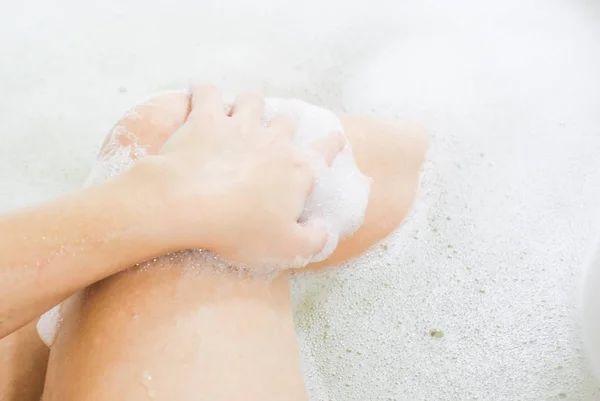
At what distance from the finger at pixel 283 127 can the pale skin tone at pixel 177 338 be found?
13 centimetres

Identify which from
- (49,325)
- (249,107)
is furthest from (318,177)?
(49,325)

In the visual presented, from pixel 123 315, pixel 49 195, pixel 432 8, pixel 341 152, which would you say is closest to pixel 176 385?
pixel 123 315

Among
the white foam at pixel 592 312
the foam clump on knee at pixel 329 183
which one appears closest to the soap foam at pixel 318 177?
the foam clump on knee at pixel 329 183

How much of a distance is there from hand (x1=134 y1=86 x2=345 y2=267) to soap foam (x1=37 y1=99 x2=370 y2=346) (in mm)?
29

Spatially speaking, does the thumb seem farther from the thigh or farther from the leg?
the leg

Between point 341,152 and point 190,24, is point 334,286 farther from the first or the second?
point 190,24

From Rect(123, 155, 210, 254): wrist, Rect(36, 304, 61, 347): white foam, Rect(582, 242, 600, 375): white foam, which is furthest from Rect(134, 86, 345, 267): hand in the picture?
Rect(582, 242, 600, 375): white foam

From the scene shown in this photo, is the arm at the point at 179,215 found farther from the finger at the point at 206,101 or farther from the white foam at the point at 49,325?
the white foam at the point at 49,325

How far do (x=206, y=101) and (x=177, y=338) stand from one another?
0.90 ft

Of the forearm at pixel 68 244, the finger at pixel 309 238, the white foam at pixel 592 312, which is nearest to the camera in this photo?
the forearm at pixel 68 244

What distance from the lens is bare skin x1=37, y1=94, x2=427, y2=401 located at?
0.50 meters

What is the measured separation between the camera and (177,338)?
0.52 metres

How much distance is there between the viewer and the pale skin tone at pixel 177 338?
500mm

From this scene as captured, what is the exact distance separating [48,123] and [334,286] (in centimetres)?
69
